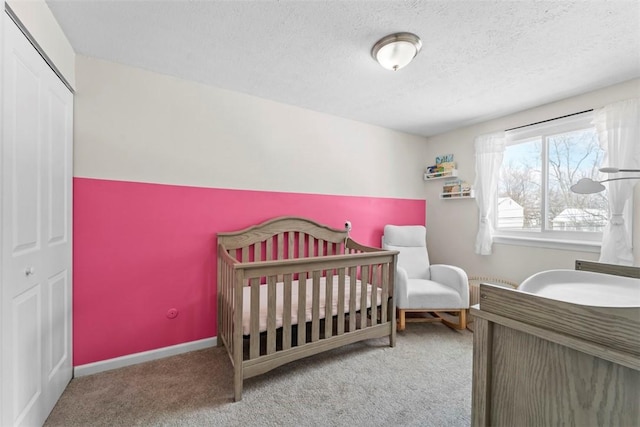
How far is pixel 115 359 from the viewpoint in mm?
1887

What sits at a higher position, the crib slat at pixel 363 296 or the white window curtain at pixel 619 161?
the white window curtain at pixel 619 161

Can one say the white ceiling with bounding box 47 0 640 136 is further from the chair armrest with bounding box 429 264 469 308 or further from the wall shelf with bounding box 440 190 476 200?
the chair armrest with bounding box 429 264 469 308

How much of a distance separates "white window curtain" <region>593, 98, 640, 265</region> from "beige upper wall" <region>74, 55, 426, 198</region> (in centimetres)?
199

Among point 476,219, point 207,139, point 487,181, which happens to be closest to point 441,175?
point 487,181

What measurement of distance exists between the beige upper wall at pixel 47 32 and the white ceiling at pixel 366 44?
Result: 0.07 m

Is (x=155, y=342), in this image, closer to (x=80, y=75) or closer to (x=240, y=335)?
(x=240, y=335)

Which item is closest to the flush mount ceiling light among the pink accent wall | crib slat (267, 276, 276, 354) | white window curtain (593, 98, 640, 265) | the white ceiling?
the white ceiling

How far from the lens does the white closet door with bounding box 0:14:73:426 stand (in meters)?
1.09

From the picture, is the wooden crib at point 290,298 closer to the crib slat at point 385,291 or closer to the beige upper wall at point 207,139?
the crib slat at point 385,291

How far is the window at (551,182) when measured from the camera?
7.59ft

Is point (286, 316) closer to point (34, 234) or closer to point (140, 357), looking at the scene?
point (140, 357)

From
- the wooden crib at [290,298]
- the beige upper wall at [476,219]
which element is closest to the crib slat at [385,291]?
the wooden crib at [290,298]

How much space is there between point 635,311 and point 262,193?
7.60 feet

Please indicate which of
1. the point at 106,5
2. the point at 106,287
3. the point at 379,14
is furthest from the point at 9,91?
the point at 379,14
